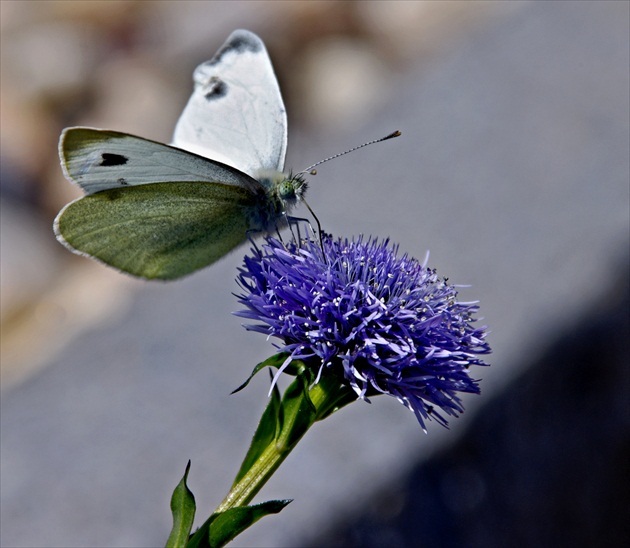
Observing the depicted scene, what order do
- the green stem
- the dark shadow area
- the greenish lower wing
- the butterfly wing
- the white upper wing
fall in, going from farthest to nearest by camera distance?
1. the dark shadow area
2. the white upper wing
3. the greenish lower wing
4. the butterfly wing
5. the green stem

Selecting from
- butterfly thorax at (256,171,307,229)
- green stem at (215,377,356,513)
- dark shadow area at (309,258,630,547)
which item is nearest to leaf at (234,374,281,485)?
green stem at (215,377,356,513)

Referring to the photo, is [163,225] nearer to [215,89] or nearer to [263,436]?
[215,89]

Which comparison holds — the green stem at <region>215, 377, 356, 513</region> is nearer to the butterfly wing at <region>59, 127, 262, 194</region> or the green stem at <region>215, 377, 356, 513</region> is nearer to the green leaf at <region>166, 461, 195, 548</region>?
the green leaf at <region>166, 461, 195, 548</region>

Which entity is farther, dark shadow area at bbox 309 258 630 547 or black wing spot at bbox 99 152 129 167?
dark shadow area at bbox 309 258 630 547

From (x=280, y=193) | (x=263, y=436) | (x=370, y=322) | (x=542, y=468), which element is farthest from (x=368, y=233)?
(x=263, y=436)

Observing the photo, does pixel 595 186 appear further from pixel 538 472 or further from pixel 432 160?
pixel 538 472

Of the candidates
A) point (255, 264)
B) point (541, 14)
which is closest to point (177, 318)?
point (255, 264)

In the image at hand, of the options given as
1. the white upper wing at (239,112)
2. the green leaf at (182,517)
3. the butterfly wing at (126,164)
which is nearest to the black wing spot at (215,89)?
the white upper wing at (239,112)
